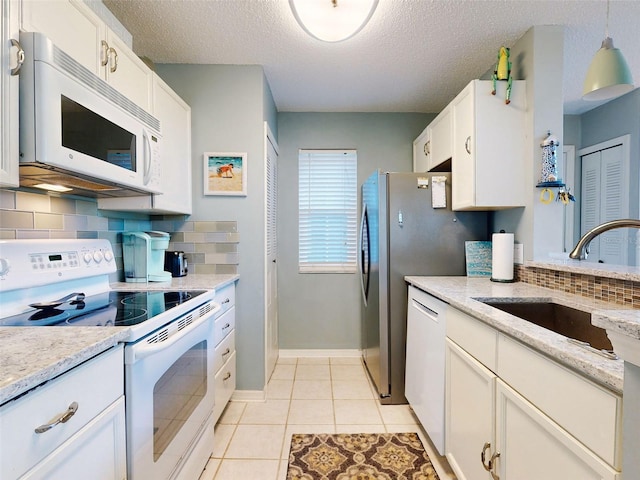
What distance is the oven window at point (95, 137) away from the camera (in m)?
1.09

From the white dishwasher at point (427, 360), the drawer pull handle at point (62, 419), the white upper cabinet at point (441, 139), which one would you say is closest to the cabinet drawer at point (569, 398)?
the white dishwasher at point (427, 360)

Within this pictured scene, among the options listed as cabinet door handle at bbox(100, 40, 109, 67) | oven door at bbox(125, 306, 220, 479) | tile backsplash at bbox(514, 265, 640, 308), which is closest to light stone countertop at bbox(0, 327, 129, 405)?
oven door at bbox(125, 306, 220, 479)

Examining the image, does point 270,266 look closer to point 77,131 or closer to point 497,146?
point 77,131

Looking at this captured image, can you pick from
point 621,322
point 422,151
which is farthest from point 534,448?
point 422,151

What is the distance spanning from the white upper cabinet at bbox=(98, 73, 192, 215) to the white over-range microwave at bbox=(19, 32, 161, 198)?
0.14 metres

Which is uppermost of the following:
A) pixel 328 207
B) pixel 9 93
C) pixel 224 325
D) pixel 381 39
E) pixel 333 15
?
pixel 381 39

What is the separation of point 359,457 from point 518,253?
1.53 metres

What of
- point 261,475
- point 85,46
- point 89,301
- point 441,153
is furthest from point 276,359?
point 85,46

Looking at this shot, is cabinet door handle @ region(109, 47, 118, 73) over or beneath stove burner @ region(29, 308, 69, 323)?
over

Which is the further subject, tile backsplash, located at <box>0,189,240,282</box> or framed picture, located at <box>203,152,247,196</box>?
framed picture, located at <box>203,152,247,196</box>

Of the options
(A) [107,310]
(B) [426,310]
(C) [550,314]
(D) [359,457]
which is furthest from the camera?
(B) [426,310]

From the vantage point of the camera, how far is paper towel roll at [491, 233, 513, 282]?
187cm

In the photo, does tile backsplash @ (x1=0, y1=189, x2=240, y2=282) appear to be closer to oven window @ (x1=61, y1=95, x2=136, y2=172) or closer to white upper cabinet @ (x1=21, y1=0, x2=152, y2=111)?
oven window @ (x1=61, y1=95, x2=136, y2=172)

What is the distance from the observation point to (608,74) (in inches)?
53.5
